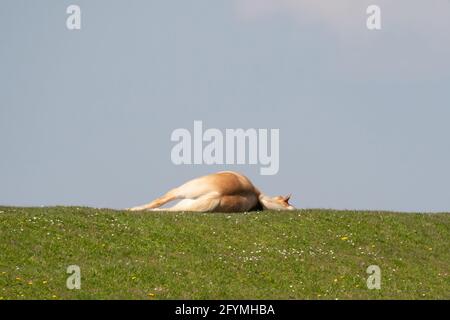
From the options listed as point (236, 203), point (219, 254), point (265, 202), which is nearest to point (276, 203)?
point (265, 202)

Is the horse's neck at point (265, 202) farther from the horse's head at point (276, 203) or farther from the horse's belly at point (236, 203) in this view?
the horse's belly at point (236, 203)

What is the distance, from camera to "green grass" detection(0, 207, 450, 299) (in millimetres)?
23109

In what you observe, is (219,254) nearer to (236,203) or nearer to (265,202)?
(236,203)

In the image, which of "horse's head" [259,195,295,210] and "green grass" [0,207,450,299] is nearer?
"green grass" [0,207,450,299]

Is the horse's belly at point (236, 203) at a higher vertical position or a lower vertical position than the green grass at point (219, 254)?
higher

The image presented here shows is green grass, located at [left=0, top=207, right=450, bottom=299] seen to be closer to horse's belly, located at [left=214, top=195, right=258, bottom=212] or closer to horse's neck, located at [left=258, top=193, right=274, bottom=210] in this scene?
horse's belly, located at [left=214, top=195, right=258, bottom=212]

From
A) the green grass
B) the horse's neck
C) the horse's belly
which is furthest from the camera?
the horse's neck

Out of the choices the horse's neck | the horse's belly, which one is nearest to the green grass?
the horse's belly

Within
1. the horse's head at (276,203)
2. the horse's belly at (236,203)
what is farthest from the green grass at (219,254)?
the horse's head at (276,203)

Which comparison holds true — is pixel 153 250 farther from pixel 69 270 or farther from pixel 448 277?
pixel 448 277

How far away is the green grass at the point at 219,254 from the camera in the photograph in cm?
2311
